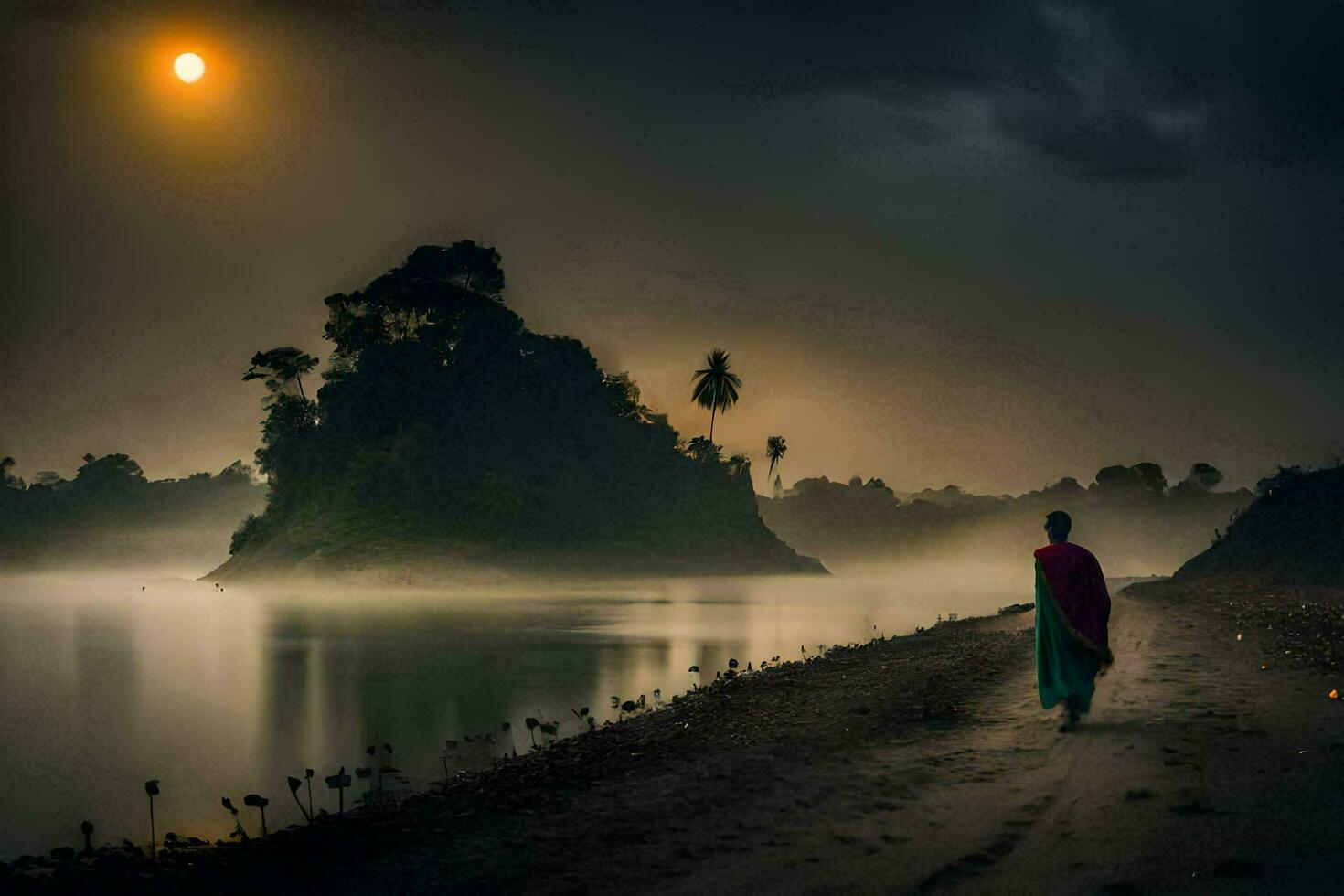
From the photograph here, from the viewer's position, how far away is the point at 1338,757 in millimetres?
9328

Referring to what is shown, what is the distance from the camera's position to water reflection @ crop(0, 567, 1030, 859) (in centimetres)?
1678

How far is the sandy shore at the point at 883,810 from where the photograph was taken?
7.31 m

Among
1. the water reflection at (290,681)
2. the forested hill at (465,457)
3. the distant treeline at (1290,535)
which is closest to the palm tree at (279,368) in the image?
the forested hill at (465,457)

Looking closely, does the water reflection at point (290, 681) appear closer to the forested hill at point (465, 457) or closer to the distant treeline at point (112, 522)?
the forested hill at point (465, 457)

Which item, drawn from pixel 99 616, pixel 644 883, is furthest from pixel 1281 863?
pixel 99 616

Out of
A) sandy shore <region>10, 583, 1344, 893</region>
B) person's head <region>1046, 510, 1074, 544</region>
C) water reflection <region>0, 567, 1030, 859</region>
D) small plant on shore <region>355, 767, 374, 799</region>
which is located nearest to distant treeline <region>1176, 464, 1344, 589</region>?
water reflection <region>0, 567, 1030, 859</region>

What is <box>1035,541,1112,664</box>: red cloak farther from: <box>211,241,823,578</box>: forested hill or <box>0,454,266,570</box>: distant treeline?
<box>0,454,266,570</box>: distant treeline

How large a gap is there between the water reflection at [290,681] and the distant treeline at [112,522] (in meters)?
108

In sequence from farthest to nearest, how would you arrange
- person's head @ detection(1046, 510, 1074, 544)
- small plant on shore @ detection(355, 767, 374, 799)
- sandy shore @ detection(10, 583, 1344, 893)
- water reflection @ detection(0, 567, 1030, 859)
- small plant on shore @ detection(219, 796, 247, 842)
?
water reflection @ detection(0, 567, 1030, 859)
person's head @ detection(1046, 510, 1074, 544)
small plant on shore @ detection(355, 767, 374, 799)
small plant on shore @ detection(219, 796, 247, 842)
sandy shore @ detection(10, 583, 1344, 893)

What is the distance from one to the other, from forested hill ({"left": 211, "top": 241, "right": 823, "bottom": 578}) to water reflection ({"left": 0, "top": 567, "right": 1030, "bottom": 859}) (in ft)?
80.0

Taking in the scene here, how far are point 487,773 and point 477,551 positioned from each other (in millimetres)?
81595

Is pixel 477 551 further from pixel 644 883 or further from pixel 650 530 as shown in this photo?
pixel 644 883

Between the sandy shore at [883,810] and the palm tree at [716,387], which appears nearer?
the sandy shore at [883,810]

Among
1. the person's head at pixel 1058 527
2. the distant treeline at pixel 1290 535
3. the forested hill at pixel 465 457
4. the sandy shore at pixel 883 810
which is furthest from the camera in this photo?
the forested hill at pixel 465 457
